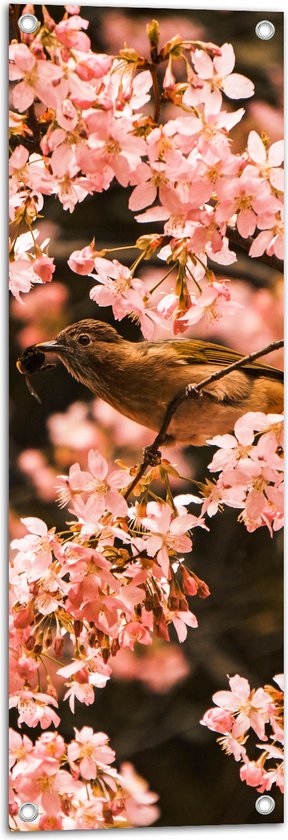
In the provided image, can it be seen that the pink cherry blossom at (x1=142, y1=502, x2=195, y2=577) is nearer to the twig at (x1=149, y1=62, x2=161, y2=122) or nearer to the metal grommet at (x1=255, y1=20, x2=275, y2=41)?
the twig at (x1=149, y1=62, x2=161, y2=122)

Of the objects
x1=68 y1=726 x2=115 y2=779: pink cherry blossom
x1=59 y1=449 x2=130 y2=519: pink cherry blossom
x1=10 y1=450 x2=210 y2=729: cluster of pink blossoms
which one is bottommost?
x1=68 y1=726 x2=115 y2=779: pink cherry blossom

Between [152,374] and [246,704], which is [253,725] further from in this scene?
[152,374]

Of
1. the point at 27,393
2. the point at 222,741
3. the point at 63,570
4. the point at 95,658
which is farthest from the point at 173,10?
the point at 222,741

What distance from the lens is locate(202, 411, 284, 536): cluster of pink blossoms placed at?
7.82 feet

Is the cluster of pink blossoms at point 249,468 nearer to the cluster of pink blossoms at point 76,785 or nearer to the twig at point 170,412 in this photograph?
the twig at point 170,412

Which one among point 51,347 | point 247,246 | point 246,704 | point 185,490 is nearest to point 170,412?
point 185,490

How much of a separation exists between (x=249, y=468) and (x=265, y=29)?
870 millimetres

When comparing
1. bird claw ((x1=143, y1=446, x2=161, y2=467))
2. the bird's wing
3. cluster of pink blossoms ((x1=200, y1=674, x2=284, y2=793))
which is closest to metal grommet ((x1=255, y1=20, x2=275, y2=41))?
the bird's wing

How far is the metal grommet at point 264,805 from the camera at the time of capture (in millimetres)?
2432

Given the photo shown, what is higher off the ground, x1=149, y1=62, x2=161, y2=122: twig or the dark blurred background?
x1=149, y1=62, x2=161, y2=122: twig

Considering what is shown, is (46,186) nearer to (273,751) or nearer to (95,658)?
(95,658)

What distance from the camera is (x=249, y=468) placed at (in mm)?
2395

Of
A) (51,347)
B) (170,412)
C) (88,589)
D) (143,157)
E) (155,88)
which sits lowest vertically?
(88,589)

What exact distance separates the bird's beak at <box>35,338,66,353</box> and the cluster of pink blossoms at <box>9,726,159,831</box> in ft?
2.39
